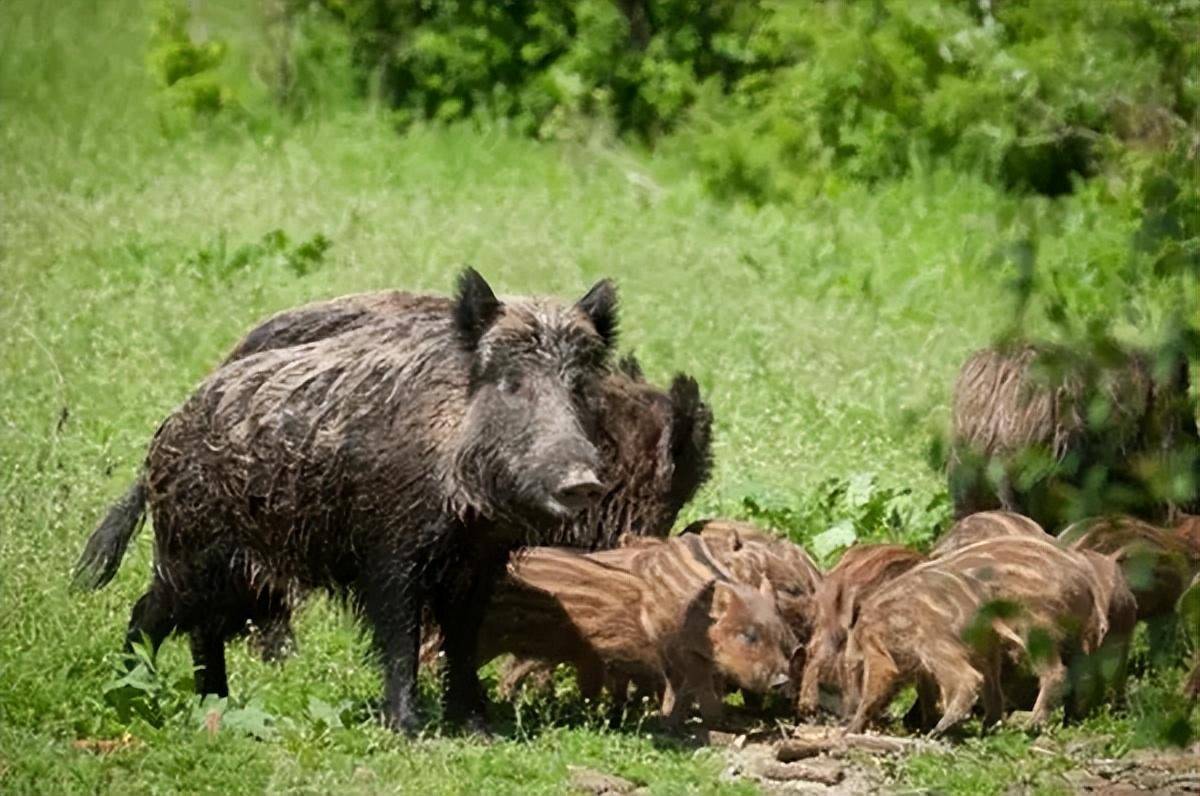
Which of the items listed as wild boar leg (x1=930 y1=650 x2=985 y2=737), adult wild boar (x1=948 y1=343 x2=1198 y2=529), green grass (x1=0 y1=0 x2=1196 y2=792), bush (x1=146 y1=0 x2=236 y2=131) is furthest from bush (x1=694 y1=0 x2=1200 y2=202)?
wild boar leg (x1=930 y1=650 x2=985 y2=737)

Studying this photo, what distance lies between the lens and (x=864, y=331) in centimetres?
1280

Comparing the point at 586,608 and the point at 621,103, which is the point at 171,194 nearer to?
the point at 621,103

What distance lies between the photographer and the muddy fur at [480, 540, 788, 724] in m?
7.14

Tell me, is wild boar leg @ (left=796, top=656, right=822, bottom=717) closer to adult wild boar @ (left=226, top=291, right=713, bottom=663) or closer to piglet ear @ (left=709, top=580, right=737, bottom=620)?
piglet ear @ (left=709, top=580, right=737, bottom=620)

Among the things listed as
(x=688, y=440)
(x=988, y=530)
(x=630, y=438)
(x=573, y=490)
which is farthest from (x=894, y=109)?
(x=573, y=490)

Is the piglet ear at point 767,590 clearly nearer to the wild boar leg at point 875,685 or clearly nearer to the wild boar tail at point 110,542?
the wild boar leg at point 875,685

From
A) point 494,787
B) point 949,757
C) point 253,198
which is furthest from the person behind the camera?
point 253,198

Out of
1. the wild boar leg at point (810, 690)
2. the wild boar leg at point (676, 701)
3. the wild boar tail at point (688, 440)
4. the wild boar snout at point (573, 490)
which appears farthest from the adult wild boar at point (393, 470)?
the wild boar tail at point (688, 440)

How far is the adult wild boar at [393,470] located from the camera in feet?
21.8

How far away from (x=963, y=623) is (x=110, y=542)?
2.67 meters

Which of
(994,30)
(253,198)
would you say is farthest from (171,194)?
(994,30)

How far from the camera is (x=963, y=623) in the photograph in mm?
7008

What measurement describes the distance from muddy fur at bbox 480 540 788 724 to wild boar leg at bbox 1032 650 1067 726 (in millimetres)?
773

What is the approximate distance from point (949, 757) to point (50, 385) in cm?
512
